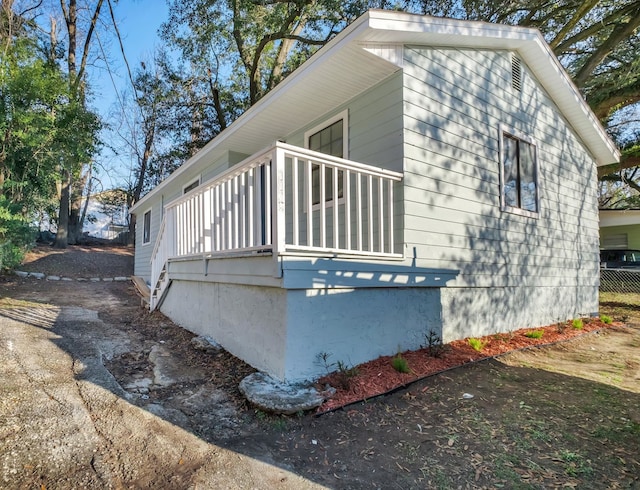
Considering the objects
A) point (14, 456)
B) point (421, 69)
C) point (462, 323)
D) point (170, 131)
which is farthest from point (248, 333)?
point (170, 131)

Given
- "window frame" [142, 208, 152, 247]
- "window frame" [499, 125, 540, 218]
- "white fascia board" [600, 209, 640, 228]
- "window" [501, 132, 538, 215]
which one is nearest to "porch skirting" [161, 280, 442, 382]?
"window frame" [499, 125, 540, 218]

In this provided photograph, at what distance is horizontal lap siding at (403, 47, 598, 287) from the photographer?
5.00 metres

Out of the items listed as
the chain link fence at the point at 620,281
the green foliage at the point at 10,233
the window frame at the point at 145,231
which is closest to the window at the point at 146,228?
the window frame at the point at 145,231

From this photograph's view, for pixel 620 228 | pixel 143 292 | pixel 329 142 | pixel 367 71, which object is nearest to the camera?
pixel 367 71

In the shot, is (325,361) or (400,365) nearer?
(325,361)

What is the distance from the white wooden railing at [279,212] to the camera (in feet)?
12.0

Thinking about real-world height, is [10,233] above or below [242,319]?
above

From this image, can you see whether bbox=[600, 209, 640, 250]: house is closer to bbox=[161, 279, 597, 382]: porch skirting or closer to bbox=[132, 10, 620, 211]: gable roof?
bbox=[132, 10, 620, 211]: gable roof

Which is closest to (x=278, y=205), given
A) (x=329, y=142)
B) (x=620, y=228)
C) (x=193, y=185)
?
(x=329, y=142)

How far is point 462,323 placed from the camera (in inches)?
214

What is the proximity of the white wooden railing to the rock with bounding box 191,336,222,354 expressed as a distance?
1.14m

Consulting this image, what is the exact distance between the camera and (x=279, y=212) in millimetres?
3488

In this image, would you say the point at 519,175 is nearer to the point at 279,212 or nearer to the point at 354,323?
the point at 354,323

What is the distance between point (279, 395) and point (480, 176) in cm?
461
